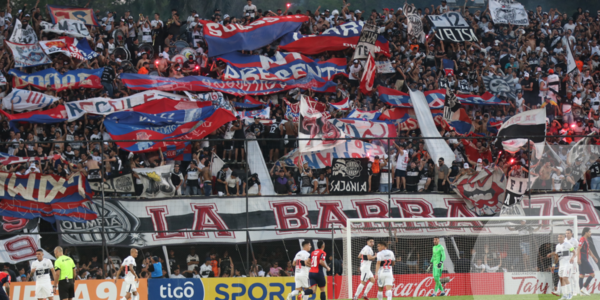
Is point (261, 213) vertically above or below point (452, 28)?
below

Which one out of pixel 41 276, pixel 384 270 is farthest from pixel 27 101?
pixel 384 270

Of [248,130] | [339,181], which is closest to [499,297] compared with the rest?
[339,181]

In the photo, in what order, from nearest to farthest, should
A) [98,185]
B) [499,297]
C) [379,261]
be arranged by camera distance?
[379,261]
[499,297]
[98,185]

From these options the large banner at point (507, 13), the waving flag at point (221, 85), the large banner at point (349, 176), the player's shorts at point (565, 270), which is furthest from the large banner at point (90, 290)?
the large banner at point (507, 13)

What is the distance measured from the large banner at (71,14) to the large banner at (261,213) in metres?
11.2

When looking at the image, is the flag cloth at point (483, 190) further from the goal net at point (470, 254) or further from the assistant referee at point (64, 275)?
the assistant referee at point (64, 275)

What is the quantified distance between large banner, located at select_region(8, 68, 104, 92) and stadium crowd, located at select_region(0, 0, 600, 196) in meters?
0.25

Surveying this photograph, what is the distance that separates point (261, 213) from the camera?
58.8ft

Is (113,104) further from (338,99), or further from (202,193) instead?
(338,99)

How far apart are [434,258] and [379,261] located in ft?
6.69

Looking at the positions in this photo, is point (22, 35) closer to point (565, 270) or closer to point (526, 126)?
point (526, 126)

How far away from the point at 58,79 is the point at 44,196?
23.9ft

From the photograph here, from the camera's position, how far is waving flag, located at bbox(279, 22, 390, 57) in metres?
26.2

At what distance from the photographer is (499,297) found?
1596 cm
